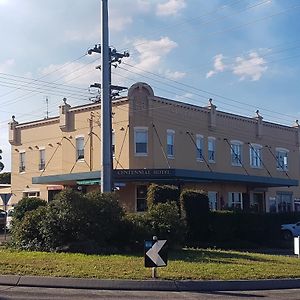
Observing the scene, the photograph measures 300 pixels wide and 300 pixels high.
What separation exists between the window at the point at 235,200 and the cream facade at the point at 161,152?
0.09 metres

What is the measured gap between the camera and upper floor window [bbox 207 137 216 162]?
148 feet

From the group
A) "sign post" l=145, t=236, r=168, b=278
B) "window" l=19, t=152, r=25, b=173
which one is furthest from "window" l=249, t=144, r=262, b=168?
"sign post" l=145, t=236, r=168, b=278

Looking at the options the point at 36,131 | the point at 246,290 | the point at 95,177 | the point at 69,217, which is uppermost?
the point at 36,131

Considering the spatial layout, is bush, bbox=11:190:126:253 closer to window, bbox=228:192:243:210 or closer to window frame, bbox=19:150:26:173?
window, bbox=228:192:243:210

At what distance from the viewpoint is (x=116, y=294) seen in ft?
41.7

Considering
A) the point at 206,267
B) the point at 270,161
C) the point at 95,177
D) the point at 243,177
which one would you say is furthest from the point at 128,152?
the point at 206,267

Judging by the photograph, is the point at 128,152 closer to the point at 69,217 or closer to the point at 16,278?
the point at 69,217

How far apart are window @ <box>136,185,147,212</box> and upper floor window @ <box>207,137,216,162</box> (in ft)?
25.0

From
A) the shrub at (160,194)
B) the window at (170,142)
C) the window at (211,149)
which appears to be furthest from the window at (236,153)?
the shrub at (160,194)

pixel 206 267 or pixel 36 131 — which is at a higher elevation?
pixel 36 131

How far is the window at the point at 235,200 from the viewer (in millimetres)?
46750

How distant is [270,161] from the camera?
172 ft

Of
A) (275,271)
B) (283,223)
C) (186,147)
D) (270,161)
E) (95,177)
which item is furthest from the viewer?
(270,161)

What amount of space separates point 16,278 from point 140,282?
306 centimetres
